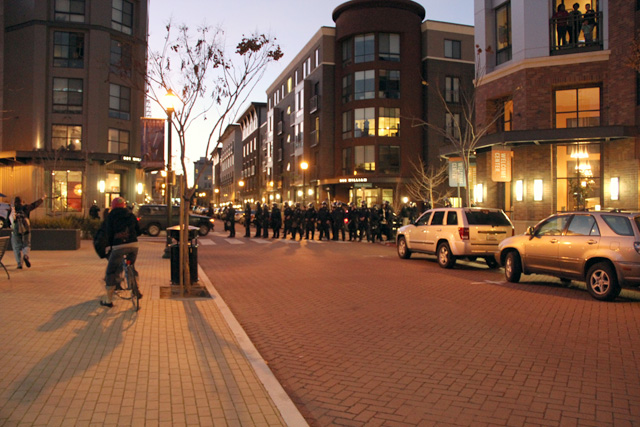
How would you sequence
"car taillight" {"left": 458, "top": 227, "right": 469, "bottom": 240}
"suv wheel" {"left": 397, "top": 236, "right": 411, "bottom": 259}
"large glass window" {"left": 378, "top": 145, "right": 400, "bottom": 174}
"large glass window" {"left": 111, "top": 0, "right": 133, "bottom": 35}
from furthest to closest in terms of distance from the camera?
"large glass window" {"left": 378, "top": 145, "right": 400, "bottom": 174}, "large glass window" {"left": 111, "top": 0, "right": 133, "bottom": 35}, "suv wheel" {"left": 397, "top": 236, "right": 411, "bottom": 259}, "car taillight" {"left": 458, "top": 227, "right": 469, "bottom": 240}

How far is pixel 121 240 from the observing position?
880 centimetres

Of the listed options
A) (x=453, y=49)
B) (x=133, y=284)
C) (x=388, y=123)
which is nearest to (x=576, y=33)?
(x=133, y=284)

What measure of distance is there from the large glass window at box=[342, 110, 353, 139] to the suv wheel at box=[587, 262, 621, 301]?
129 ft

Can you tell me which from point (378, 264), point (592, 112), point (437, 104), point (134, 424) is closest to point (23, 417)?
point (134, 424)

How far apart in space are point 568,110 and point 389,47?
86.4ft

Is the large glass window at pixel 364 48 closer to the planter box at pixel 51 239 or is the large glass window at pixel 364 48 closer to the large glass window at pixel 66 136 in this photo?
the large glass window at pixel 66 136

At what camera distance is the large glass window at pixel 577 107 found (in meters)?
23.5

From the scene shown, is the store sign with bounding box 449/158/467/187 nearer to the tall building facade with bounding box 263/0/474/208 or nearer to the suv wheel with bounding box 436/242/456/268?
the suv wheel with bounding box 436/242/456/268

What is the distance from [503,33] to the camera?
26188 millimetres

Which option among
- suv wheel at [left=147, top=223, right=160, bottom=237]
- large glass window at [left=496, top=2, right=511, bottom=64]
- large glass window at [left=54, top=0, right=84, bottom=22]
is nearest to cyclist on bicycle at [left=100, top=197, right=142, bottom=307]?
suv wheel at [left=147, top=223, right=160, bottom=237]

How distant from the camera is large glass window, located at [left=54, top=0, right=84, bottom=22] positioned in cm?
4050

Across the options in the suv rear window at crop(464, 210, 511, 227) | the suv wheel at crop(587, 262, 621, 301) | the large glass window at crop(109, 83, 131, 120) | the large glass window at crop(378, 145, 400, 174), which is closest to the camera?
the suv wheel at crop(587, 262, 621, 301)

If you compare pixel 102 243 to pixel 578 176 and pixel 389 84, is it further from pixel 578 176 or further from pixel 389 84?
pixel 389 84

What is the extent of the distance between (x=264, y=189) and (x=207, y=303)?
6775 cm
